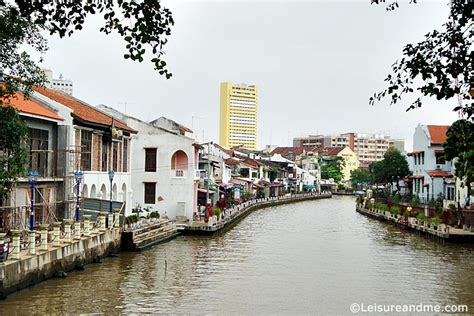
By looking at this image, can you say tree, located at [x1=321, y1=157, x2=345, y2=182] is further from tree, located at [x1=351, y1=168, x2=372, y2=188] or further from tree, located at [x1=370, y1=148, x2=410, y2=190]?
tree, located at [x1=370, y1=148, x2=410, y2=190]

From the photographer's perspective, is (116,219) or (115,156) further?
(115,156)

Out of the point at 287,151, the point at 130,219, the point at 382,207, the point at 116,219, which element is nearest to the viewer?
the point at 116,219

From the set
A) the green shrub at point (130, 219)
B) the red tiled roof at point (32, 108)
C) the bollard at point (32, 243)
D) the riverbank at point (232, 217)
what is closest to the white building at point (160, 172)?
the riverbank at point (232, 217)

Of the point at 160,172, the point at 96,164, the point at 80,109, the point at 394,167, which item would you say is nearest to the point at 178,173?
the point at 160,172

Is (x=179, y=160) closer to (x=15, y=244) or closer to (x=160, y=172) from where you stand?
(x=160, y=172)

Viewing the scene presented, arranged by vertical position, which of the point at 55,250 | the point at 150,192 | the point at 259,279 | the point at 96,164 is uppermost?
the point at 96,164

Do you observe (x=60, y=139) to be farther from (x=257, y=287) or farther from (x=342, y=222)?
(x=342, y=222)

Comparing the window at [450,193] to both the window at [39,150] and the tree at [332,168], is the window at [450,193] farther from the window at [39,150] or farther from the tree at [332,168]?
the tree at [332,168]

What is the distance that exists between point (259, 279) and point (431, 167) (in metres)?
42.8

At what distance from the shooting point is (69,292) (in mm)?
20438

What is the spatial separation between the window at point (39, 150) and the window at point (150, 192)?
51.4 feet

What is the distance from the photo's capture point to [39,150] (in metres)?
27.8

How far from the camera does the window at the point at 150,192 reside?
45062 mm

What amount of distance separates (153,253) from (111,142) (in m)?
8.59
